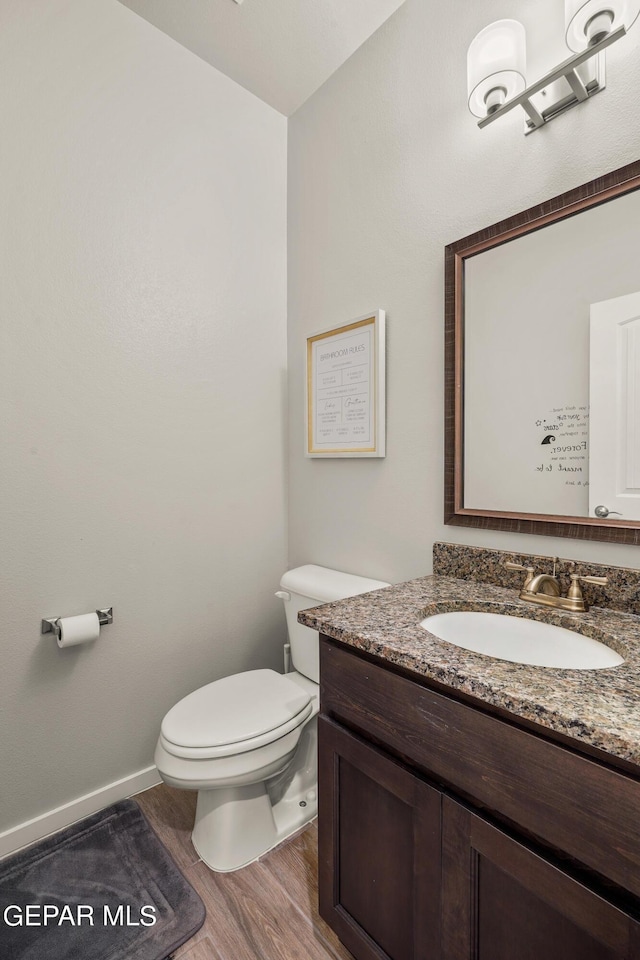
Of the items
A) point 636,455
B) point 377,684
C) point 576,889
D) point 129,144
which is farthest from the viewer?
point 129,144

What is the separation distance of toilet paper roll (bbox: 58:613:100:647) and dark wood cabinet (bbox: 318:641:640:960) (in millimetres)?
836

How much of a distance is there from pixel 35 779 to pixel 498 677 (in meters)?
1.51

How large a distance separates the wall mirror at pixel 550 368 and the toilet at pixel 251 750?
563mm

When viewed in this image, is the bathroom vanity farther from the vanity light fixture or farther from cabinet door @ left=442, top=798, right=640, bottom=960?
the vanity light fixture

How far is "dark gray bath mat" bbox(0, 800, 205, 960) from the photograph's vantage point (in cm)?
111

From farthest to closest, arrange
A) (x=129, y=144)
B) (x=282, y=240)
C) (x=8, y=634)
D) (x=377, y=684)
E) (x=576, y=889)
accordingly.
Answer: (x=282, y=240) < (x=129, y=144) < (x=8, y=634) < (x=377, y=684) < (x=576, y=889)

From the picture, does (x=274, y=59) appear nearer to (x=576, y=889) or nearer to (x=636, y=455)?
(x=636, y=455)

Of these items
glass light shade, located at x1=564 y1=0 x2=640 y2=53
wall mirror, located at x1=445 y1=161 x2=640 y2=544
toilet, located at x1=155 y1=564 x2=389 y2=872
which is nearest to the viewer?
glass light shade, located at x1=564 y1=0 x2=640 y2=53

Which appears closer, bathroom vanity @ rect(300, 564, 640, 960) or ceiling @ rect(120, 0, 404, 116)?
bathroom vanity @ rect(300, 564, 640, 960)

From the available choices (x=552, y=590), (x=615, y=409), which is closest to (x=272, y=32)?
Result: (x=615, y=409)

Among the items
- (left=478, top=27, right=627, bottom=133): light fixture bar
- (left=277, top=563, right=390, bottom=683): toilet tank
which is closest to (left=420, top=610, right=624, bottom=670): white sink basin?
(left=277, top=563, right=390, bottom=683): toilet tank

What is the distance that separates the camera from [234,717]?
1.35 meters

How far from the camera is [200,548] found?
179 centimetres

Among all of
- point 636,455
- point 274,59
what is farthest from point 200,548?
point 274,59
